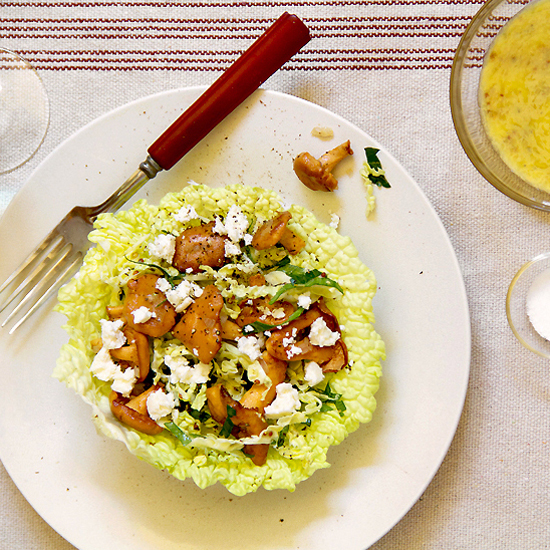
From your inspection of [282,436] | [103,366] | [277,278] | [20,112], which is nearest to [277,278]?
[277,278]

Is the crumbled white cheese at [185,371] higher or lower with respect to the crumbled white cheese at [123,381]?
lower

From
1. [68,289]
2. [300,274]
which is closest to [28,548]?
[68,289]

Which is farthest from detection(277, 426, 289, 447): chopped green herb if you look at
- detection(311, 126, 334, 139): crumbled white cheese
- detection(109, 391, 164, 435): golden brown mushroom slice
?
detection(311, 126, 334, 139): crumbled white cheese

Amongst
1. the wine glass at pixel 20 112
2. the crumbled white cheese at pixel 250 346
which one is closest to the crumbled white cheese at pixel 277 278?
the crumbled white cheese at pixel 250 346

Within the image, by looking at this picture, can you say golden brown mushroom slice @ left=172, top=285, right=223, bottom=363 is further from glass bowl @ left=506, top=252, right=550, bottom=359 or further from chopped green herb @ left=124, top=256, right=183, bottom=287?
glass bowl @ left=506, top=252, right=550, bottom=359

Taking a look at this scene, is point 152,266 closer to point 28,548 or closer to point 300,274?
point 300,274

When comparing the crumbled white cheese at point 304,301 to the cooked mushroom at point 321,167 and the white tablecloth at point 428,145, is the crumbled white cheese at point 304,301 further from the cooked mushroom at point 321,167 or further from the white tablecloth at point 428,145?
the white tablecloth at point 428,145
